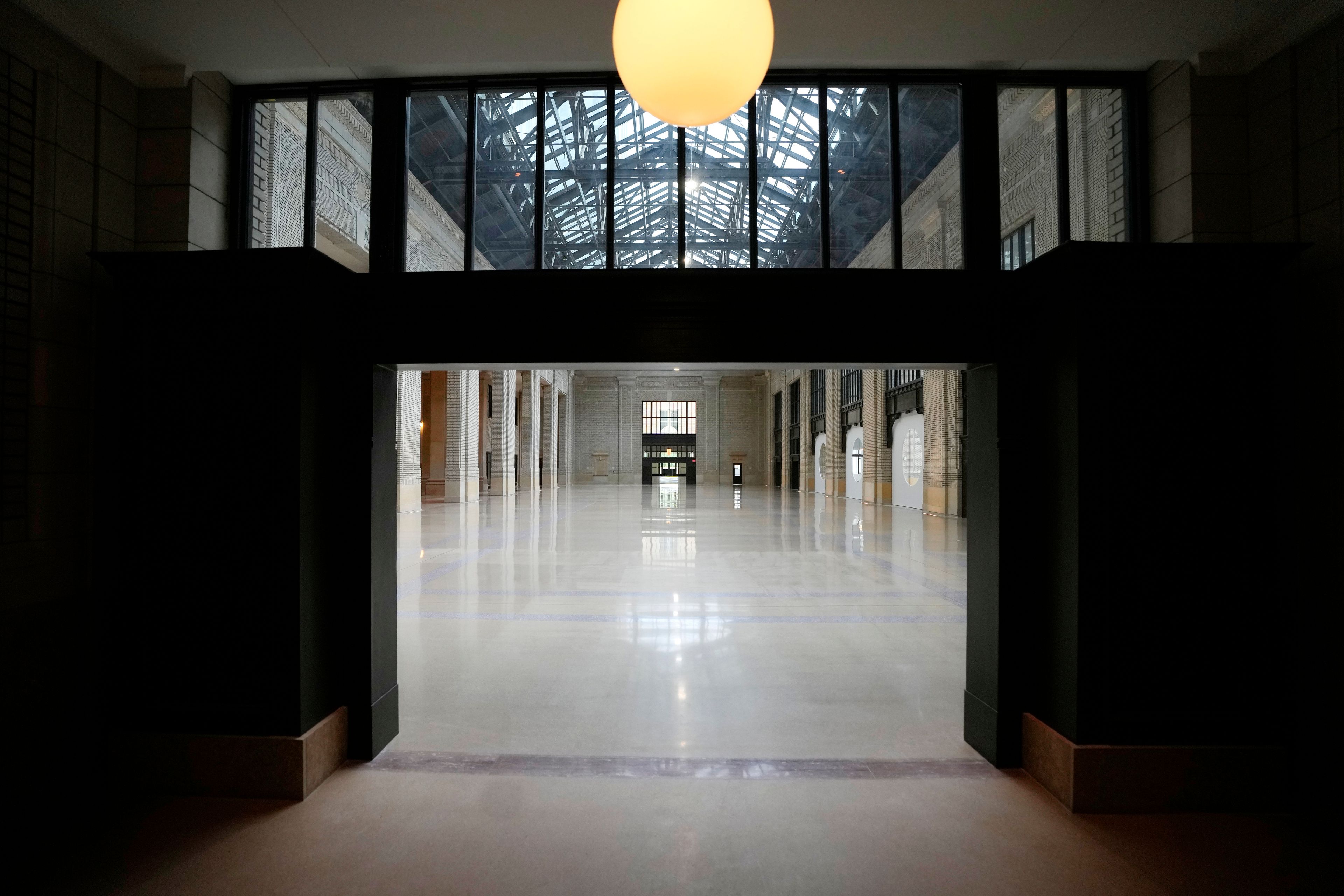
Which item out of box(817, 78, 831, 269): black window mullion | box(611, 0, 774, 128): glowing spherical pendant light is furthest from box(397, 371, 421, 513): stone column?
box(611, 0, 774, 128): glowing spherical pendant light

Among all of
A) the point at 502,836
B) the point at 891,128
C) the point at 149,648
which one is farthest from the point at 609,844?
the point at 891,128

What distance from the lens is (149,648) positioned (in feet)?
9.68

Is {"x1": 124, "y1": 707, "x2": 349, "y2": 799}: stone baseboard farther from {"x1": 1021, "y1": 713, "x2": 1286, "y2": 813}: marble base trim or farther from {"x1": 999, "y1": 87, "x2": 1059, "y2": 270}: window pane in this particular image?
{"x1": 999, "y1": 87, "x2": 1059, "y2": 270}: window pane

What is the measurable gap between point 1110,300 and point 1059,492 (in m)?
0.82

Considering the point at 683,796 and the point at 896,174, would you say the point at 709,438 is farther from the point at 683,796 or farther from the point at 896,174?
the point at 683,796

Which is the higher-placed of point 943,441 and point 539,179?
point 539,179

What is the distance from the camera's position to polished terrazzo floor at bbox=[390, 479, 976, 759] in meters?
3.53

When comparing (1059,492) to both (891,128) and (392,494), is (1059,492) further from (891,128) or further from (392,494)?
(392,494)

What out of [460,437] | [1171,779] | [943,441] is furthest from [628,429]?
[1171,779]

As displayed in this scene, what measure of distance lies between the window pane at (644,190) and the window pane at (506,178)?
453 mm

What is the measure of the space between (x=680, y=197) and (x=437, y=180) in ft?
4.22

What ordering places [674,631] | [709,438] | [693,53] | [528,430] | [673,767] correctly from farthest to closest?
1. [709,438]
2. [528,430]
3. [674,631]
4. [673,767]
5. [693,53]

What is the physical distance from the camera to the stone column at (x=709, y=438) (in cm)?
4631

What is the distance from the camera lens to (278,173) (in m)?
3.65
